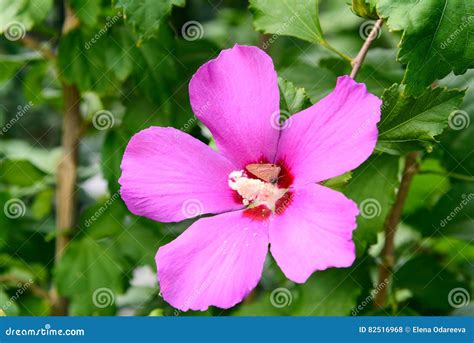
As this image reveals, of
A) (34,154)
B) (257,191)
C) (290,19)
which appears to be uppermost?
(290,19)

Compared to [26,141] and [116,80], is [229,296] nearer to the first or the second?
[116,80]

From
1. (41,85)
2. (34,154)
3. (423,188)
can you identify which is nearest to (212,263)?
(423,188)

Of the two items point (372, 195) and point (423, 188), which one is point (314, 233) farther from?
point (423, 188)

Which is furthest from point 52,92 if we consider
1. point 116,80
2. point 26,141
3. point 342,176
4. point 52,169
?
point 342,176

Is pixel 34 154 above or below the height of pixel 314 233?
below

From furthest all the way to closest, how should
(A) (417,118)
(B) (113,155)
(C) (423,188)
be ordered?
(C) (423,188), (B) (113,155), (A) (417,118)
